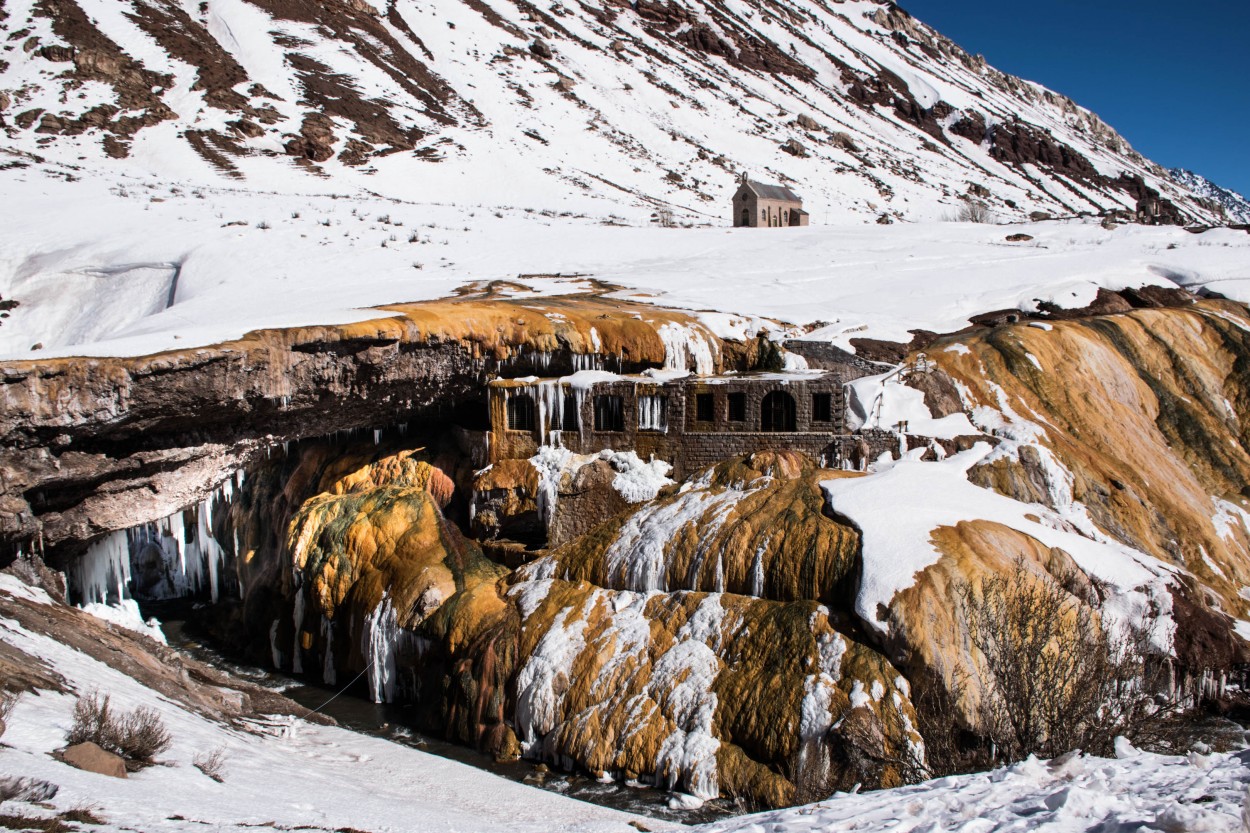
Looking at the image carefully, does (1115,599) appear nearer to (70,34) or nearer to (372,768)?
(372,768)

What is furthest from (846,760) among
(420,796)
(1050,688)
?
(420,796)

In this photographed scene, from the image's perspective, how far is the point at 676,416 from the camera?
86.6ft

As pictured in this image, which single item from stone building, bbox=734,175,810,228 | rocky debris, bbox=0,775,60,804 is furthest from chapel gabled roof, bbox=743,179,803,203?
rocky debris, bbox=0,775,60,804

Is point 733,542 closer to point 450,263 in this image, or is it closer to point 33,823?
point 33,823

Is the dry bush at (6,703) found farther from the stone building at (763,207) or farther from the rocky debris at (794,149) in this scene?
the rocky debris at (794,149)

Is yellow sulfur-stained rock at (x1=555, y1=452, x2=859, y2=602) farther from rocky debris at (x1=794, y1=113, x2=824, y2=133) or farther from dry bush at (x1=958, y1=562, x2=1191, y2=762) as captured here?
rocky debris at (x1=794, y1=113, x2=824, y2=133)

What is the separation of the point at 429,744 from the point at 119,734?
1070cm

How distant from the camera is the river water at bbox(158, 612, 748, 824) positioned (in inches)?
688

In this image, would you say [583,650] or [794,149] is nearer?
[583,650]

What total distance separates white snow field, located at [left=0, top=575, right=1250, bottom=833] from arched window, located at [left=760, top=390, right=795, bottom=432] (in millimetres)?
13414

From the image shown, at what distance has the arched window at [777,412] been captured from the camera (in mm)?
26016

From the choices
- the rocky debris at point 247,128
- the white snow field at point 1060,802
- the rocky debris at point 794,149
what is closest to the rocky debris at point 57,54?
the rocky debris at point 247,128

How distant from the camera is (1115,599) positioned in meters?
20.2

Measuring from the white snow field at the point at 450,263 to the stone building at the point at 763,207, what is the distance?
1154 cm
